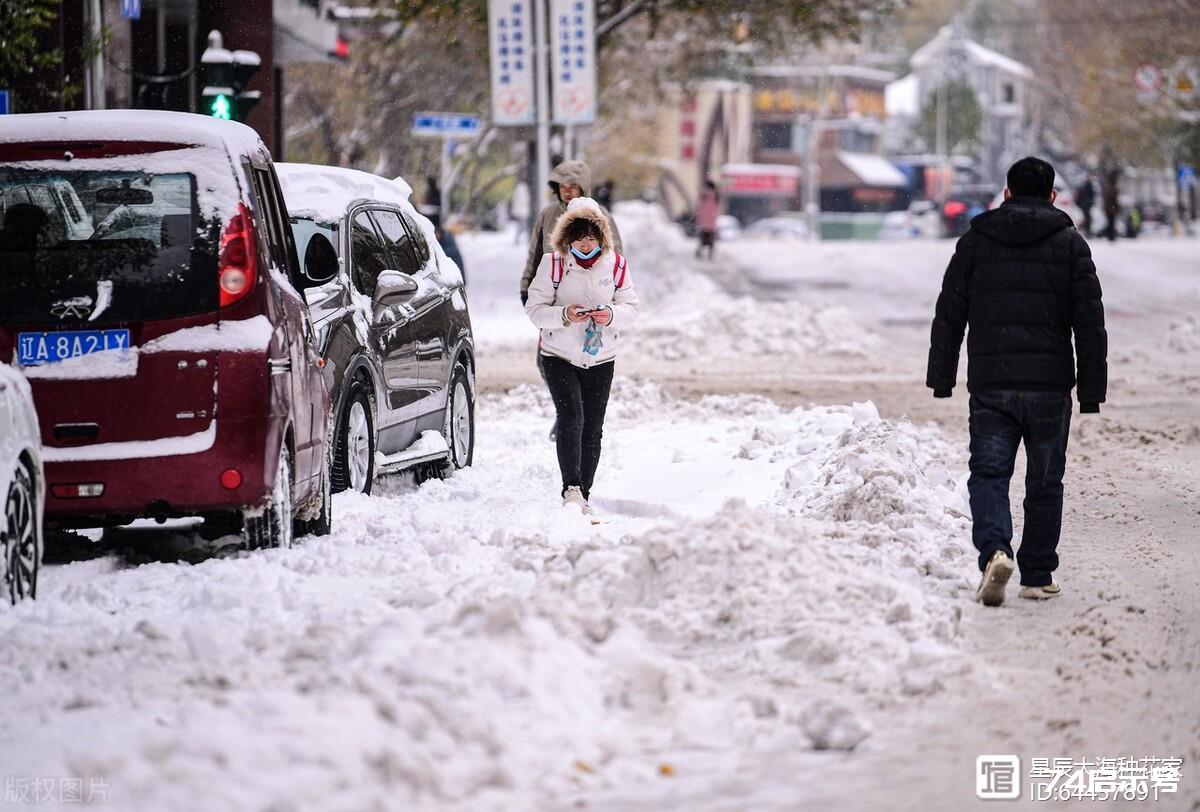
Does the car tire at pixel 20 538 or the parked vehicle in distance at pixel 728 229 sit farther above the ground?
the car tire at pixel 20 538

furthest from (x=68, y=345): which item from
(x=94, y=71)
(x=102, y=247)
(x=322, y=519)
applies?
(x=94, y=71)

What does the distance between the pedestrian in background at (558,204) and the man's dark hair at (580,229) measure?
0.75 meters

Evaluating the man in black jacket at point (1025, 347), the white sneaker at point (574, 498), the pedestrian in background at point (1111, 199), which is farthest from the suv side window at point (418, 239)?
the pedestrian in background at point (1111, 199)

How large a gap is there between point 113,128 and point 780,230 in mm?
94281

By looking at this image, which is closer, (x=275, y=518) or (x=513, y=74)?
(x=275, y=518)

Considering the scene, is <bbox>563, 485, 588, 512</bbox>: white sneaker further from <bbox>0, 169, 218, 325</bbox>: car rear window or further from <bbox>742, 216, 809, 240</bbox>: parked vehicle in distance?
<bbox>742, 216, 809, 240</bbox>: parked vehicle in distance

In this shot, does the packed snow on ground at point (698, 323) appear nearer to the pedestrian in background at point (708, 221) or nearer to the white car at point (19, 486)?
the pedestrian in background at point (708, 221)

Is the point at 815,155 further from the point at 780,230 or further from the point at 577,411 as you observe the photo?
the point at 577,411

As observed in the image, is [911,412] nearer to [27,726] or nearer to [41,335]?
[41,335]

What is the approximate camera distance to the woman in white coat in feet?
35.0

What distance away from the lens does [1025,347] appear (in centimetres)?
827

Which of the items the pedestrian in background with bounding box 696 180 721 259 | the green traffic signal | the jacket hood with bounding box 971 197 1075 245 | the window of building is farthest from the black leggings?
the window of building

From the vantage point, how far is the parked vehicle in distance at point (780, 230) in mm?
99500

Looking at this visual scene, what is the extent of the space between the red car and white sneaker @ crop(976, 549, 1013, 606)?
116 inches
